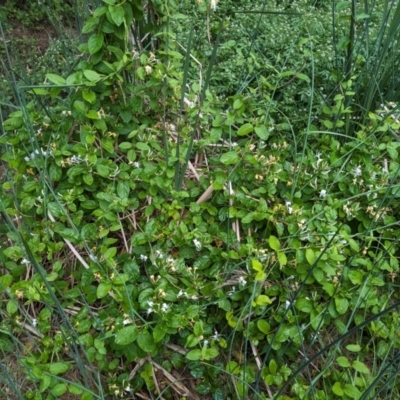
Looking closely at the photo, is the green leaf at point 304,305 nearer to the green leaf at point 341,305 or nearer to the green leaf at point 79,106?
the green leaf at point 341,305

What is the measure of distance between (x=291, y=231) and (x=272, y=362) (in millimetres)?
433

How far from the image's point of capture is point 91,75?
5.44 ft

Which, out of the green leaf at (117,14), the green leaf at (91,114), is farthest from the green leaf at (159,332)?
the green leaf at (117,14)

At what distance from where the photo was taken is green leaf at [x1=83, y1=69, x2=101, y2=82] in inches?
65.1

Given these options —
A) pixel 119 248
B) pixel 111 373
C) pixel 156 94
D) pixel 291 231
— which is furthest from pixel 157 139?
pixel 111 373

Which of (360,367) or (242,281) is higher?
(242,281)

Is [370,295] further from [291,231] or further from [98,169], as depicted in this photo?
[98,169]

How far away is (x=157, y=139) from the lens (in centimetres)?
196

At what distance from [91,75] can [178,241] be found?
63 centimetres

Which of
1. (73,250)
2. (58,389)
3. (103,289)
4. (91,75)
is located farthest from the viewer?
(73,250)

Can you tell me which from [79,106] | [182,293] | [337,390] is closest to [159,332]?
[182,293]

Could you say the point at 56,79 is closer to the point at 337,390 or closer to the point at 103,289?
the point at 103,289

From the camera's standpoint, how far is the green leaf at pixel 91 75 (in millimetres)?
1654

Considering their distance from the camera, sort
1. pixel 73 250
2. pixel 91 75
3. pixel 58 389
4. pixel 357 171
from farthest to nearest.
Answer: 1. pixel 357 171
2. pixel 73 250
3. pixel 91 75
4. pixel 58 389
